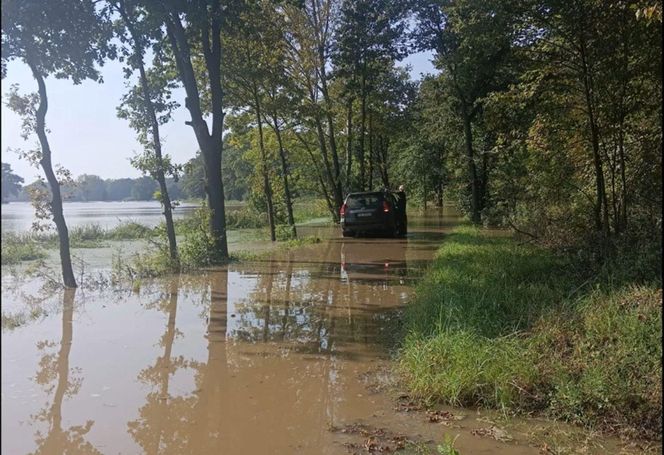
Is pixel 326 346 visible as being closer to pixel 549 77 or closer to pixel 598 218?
pixel 598 218

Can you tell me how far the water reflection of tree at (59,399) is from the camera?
3826 millimetres

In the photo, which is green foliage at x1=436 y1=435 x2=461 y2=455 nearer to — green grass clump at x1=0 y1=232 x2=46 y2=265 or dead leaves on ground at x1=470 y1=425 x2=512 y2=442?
dead leaves on ground at x1=470 y1=425 x2=512 y2=442

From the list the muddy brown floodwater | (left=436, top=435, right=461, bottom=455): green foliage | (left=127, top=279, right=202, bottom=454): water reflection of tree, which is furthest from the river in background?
(left=436, top=435, right=461, bottom=455): green foliage

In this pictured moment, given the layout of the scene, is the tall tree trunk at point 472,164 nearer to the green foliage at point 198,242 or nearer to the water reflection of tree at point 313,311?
the water reflection of tree at point 313,311

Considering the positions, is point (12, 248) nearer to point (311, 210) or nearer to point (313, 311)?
point (313, 311)

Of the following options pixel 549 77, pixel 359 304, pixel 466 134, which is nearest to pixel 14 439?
A: pixel 359 304

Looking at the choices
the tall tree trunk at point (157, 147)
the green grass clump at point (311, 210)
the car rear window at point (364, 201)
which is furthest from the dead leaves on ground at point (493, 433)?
the green grass clump at point (311, 210)

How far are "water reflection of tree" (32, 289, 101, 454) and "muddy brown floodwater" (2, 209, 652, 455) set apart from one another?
2 cm

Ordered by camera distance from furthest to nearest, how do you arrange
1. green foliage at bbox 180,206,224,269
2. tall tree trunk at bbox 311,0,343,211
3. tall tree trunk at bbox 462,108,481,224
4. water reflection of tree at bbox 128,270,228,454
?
1. tall tree trunk at bbox 311,0,343,211
2. tall tree trunk at bbox 462,108,481,224
3. green foliage at bbox 180,206,224,269
4. water reflection of tree at bbox 128,270,228,454

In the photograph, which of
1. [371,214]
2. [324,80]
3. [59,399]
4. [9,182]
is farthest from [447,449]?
[324,80]

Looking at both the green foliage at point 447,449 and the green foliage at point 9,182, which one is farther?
the green foliage at point 447,449

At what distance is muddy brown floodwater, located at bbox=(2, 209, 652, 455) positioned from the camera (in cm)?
389

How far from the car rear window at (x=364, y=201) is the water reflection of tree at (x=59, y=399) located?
461 inches

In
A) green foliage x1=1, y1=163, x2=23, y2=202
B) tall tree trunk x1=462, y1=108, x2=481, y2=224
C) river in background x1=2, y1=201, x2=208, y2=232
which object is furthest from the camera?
tall tree trunk x1=462, y1=108, x2=481, y2=224
